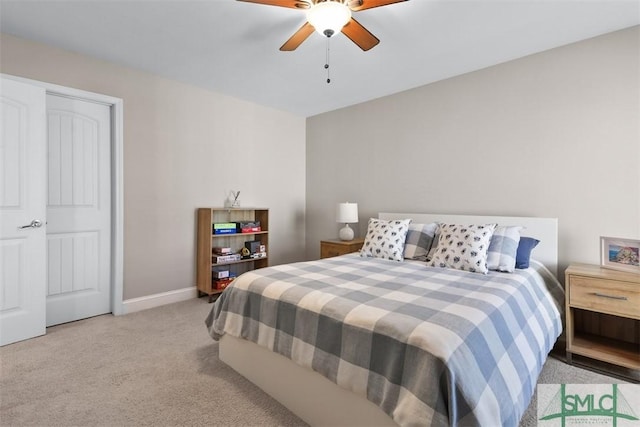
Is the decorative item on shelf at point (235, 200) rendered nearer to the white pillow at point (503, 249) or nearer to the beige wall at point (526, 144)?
the beige wall at point (526, 144)

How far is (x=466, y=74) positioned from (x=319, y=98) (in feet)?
5.70

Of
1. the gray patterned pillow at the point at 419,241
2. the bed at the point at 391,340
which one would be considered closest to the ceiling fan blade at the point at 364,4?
the bed at the point at 391,340

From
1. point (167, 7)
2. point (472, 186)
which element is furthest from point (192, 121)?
point (472, 186)

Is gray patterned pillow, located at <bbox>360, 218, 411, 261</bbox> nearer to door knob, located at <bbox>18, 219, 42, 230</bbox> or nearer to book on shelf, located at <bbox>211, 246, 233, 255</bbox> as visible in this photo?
Result: book on shelf, located at <bbox>211, 246, 233, 255</bbox>

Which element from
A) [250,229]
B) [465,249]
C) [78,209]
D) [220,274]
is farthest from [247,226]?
[465,249]

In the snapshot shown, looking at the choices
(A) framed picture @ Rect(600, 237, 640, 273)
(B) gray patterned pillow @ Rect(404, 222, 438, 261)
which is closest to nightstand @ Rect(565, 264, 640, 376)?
(A) framed picture @ Rect(600, 237, 640, 273)

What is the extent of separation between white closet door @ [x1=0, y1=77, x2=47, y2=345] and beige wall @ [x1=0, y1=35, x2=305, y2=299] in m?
0.35

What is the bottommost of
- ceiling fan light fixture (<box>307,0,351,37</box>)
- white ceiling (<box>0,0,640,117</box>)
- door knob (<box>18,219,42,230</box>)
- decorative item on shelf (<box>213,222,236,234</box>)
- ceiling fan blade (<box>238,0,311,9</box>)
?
decorative item on shelf (<box>213,222,236,234</box>)

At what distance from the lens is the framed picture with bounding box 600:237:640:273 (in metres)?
2.27

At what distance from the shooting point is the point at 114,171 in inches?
124

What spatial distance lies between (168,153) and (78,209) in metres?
1.02

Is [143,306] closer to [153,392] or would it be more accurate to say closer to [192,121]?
[153,392]

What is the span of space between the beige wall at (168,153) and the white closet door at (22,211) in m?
0.35

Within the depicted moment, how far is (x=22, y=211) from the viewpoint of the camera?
8.38ft
